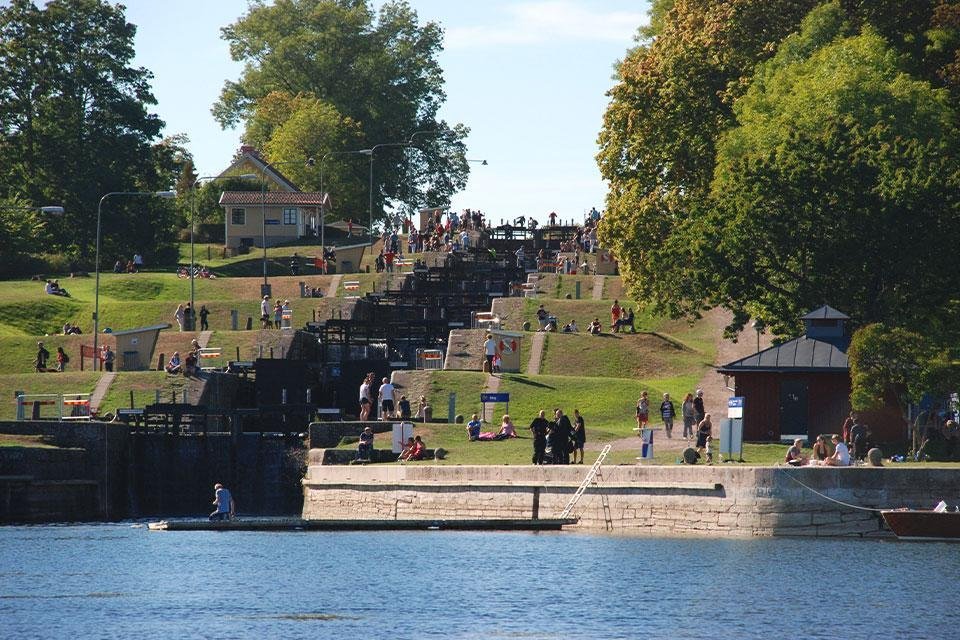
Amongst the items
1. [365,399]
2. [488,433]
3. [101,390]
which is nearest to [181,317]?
[101,390]

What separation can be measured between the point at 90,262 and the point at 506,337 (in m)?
50.1

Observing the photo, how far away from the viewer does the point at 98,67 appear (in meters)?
121

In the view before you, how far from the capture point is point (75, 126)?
119 meters

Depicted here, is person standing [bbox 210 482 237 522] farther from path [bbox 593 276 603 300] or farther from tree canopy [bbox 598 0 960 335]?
path [bbox 593 276 603 300]

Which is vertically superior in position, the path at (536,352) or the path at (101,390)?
the path at (536,352)

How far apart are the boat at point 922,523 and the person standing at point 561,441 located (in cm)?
1040

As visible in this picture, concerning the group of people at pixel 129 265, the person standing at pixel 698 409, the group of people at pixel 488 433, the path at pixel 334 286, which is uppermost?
the group of people at pixel 129 265

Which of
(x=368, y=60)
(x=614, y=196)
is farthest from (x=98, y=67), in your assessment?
(x=614, y=196)

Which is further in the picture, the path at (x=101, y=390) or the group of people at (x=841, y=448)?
the path at (x=101, y=390)

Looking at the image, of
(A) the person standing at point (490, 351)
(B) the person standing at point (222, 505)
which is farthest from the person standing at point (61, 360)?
(B) the person standing at point (222, 505)

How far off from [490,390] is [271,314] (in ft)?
80.0

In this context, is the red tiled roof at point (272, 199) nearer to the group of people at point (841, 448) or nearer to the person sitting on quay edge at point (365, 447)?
the person sitting on quay edge at point (365, 447)

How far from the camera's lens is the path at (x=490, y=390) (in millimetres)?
68000

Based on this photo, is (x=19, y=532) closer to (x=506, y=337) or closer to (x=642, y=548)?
(x=642, y=548)
